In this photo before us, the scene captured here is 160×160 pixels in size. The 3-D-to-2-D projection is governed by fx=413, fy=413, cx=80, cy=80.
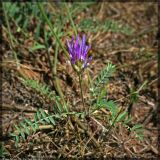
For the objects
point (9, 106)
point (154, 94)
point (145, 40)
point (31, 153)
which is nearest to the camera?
point (31, 153)

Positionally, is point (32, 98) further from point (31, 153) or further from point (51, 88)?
point (31, 153)

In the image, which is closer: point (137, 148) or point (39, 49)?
point (137, 148)

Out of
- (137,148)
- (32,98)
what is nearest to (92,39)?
(32,98)

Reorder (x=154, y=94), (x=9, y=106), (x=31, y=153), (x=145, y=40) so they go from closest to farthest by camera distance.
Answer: (x=31, y=153) → (x=9, y=106) → (x=154, y=94) → (x=145, y=40)

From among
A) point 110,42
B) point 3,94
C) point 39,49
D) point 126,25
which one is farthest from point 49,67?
point 126,25

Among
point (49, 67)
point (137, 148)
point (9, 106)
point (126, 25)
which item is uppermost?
point (126, 25)

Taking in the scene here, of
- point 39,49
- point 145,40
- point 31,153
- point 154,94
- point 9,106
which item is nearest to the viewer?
point 31,153

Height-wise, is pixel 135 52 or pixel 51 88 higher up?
pixel 135 52

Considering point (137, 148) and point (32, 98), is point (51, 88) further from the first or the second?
point (137, 148)

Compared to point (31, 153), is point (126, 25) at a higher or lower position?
higher
